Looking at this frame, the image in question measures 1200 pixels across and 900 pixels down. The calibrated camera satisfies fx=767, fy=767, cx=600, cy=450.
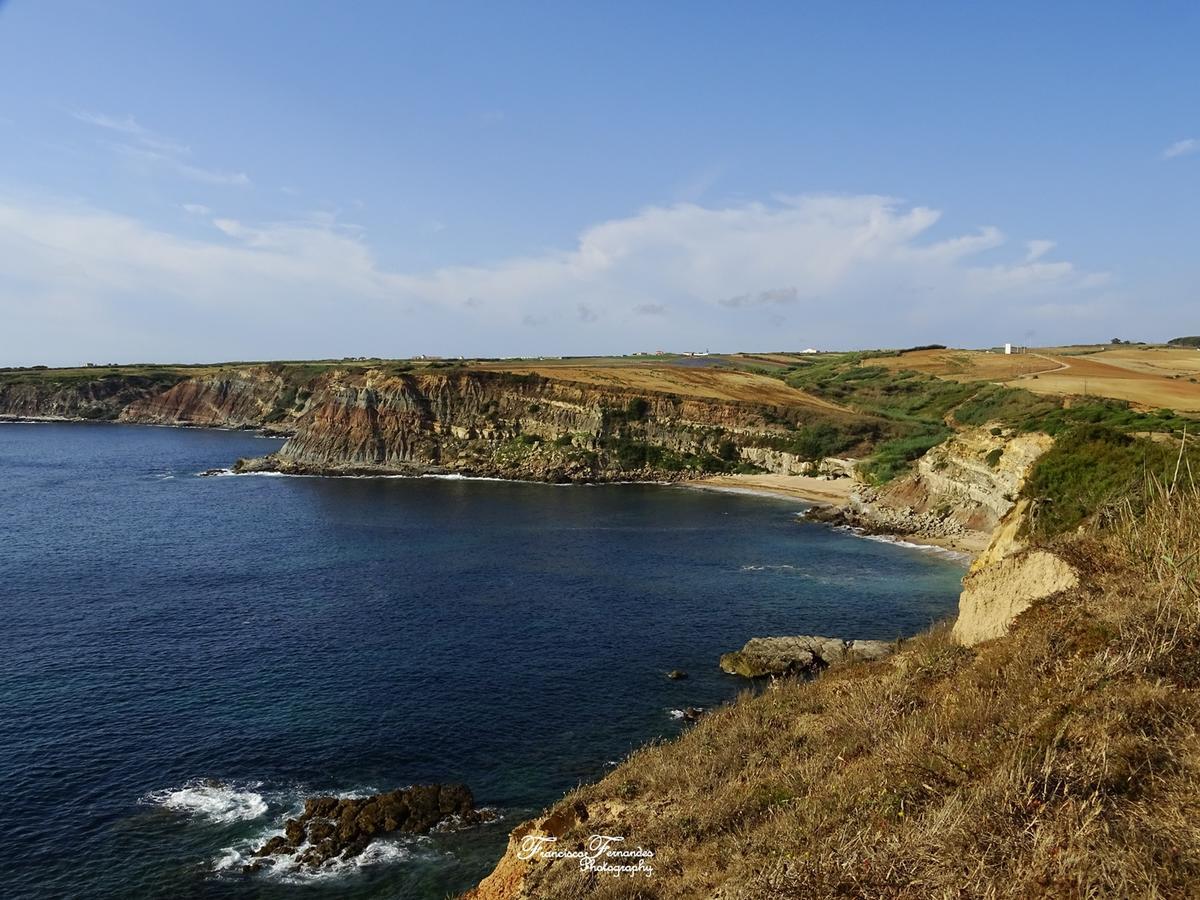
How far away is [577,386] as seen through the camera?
125 meters

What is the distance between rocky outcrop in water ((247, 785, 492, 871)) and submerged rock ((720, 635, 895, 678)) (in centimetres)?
1718

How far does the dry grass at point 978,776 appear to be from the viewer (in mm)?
10133

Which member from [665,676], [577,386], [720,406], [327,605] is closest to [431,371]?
[577,386]

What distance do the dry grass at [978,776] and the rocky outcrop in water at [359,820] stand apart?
30.6ft

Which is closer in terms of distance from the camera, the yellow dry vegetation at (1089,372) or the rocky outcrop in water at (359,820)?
the rocky outcrop in water at (359,820)

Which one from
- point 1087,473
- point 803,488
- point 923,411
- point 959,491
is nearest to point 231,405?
point 803,488

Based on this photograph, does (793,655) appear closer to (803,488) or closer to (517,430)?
(803,488)

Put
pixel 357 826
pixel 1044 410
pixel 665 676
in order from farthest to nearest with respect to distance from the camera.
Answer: pixel 1044 410 < pixel 665 676 < pixel 357 826

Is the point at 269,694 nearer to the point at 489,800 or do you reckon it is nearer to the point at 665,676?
the point at 489,800

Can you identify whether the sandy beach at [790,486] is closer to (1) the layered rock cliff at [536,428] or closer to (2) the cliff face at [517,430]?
(1) the layered rock cliff at [536,428]

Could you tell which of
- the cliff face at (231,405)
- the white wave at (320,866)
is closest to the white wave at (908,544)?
the white wave at (320,866)

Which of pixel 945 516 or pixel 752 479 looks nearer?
pixel 945 516

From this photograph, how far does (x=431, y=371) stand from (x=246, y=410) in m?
89.5

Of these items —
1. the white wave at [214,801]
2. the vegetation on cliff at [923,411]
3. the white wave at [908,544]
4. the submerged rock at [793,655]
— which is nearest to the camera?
the white wave at [214,801]
